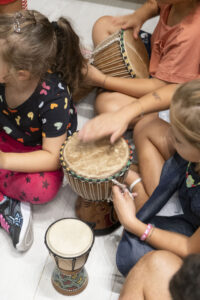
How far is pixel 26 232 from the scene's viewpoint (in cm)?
142

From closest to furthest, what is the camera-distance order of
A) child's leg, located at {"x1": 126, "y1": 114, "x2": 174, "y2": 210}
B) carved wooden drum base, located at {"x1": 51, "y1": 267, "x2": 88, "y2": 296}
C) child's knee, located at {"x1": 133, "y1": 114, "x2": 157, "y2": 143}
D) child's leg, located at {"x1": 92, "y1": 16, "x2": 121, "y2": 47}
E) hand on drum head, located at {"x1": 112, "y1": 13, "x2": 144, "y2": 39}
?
carved wooden drum base, located at {"x1": 51, "y1": 267, "x2": 88, "y2": 296} < child's leg, located at {"x1": 126, "y1": 114, "x2": 174, "y2": 210} < child's knee, located at {"x1": 133, "y1": 114, "x2": 157, "y2": 143} < hand on drum head, located at {"x1": 112, "y1": 13, "x2": 144, "y2": 39} < child's leg, located at {"x1": 92, "y1": 16, "x2": 121, "y2": 47}

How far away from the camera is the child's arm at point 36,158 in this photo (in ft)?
4.52

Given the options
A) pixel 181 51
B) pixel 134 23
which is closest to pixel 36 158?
pixel 181 51

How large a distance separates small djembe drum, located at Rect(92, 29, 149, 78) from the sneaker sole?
751 millimetres

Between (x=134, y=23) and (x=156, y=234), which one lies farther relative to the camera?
(x=134, y=23)

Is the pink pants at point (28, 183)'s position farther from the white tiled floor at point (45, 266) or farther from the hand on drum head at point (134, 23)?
the hand on drum head at point (134, 23)

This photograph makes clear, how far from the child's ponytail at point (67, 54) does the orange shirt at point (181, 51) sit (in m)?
0.37

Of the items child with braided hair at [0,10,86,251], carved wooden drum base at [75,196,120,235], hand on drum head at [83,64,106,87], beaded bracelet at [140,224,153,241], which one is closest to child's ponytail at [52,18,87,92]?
child with braided hair at [0,10,86,251]

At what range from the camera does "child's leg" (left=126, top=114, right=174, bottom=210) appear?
1.44 metres

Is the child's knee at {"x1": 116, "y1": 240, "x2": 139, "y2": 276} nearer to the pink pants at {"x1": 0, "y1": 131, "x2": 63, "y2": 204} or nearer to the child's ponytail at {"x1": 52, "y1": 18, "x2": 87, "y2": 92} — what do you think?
the pink pants at {"x1": 0, "y1": 131, "x2": 63, "y2": 204}

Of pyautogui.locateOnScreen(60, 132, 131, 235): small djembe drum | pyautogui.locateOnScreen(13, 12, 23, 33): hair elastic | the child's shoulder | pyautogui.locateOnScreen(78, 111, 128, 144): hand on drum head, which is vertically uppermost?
pyautogui.locateOnScreen(13, 12, 23, 33): hair elastic

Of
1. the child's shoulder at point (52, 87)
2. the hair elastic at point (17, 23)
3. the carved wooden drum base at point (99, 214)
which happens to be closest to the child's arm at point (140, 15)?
the child's shoulder at point (52, 87)

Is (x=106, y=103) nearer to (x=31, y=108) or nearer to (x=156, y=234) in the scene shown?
(x=31, y=108)

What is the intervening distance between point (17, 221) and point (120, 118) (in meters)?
0.56
